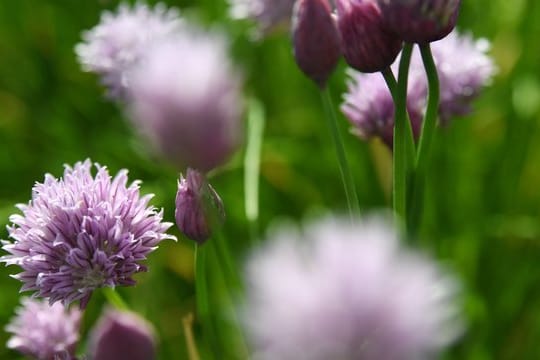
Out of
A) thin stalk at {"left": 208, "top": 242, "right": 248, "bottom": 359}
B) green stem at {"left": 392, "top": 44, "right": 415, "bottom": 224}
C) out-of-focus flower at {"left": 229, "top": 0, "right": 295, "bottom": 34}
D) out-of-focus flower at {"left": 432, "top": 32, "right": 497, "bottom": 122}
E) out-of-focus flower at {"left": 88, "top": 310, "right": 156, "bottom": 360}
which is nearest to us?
out-of-focus flower at {"left": 88, "top": 310, "right": 156, "bottom": 360}

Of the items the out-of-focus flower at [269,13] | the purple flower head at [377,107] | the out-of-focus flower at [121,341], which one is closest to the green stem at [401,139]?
the purple flower head at [377,107]

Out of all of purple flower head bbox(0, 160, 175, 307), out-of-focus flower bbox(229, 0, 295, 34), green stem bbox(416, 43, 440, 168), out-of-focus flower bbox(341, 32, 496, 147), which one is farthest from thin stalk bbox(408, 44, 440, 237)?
out-of-focus flower bbox(229, 0, 295, 34)

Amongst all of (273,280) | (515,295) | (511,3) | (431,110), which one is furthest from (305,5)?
(511,3)

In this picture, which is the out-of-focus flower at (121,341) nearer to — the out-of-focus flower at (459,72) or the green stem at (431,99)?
the green stem at (431,99)

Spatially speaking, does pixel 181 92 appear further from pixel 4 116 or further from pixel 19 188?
pixel 4 116

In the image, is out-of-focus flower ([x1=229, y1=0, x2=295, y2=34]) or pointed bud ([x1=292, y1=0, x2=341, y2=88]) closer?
pointed bud ([x1=292, y1=0, x2=341, y2=88])

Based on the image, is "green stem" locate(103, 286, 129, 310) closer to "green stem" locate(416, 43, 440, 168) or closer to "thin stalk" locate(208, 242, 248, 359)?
"thin stalk" locate(208, 242, 248, 359)

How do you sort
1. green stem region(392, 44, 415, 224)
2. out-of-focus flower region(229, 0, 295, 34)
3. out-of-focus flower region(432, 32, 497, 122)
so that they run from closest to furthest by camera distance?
green stem region(392, 44, 415, 224)
out-of-focus flower region(432, 32, 497, 122)
out-of-focus flower region(229, 0, 295, 34)
